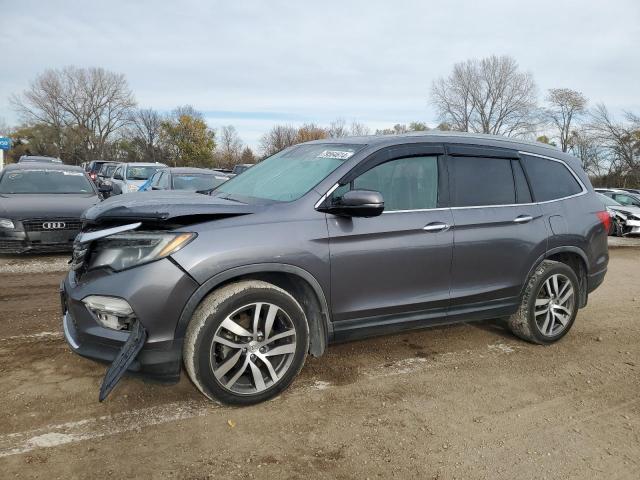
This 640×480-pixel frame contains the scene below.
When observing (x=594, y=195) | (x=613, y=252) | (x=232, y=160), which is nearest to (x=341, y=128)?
(x=232, y=160)

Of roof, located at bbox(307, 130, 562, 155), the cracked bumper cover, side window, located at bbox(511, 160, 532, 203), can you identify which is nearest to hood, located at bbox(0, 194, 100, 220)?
roof, located at bbox(307, 130, 562, 155)

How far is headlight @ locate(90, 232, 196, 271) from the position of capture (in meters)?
2.80

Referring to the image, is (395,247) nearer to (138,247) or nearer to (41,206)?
(138,247)

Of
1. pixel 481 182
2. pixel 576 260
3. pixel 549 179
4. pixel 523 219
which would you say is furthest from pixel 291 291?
Answer: pixel 576 260

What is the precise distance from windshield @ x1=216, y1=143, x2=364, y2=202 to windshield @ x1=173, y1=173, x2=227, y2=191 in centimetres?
628

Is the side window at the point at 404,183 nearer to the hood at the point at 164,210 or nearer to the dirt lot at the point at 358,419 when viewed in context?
the hood at the point at 164,210

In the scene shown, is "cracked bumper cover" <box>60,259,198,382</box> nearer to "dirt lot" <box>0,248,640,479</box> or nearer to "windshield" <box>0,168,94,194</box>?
"dirt lot" <box>0,248,640,479</box>

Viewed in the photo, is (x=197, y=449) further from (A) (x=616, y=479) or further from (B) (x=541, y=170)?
(B) (x=541, y=170)

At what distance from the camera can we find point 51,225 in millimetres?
7453

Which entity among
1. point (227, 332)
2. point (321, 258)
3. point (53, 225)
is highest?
point (321, 258)

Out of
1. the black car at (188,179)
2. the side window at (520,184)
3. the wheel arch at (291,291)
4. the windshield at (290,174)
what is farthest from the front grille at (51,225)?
the side window at (520,184)

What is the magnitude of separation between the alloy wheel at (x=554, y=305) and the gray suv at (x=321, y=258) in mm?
13

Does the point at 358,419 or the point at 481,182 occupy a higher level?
the point at 481,182

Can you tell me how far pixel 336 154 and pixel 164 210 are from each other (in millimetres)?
1360
